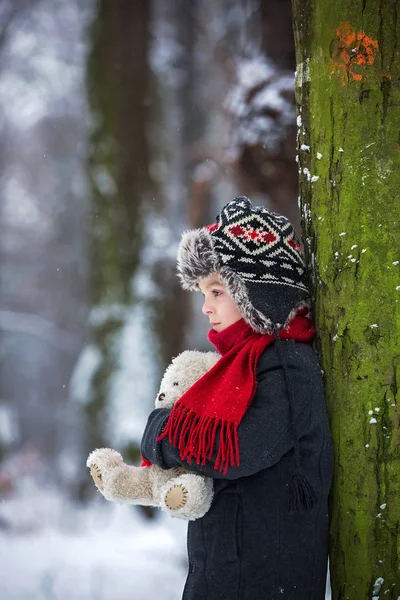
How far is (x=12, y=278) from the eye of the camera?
6523 mm

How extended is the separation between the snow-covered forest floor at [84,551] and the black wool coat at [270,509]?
2.79 metres

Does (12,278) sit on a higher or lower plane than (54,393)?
higher

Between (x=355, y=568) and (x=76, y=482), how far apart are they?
4.69 metres

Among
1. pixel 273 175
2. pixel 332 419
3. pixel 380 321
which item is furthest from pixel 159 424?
pixel 273 175

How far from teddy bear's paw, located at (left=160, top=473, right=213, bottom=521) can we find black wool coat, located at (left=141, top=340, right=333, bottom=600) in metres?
0.04

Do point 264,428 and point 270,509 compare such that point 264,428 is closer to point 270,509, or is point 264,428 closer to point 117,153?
point 270,509

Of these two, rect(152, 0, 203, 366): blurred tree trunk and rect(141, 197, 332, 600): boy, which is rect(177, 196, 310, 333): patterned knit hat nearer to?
rect(141, 197, 332, 600): boy

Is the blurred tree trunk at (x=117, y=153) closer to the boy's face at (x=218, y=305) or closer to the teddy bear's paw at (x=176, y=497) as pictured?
the boy's face at (x=218, y=305)

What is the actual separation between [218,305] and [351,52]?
83cm

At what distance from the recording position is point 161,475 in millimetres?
1964

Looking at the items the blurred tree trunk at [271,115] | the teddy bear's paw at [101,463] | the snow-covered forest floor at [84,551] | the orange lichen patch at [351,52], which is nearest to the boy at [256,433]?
the teddy bear's paw at [101,463]

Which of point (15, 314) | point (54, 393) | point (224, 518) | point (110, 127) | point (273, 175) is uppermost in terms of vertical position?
point (110, 127)

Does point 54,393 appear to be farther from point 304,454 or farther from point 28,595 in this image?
point 304,454

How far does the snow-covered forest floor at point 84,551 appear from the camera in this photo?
4488 millimetres
